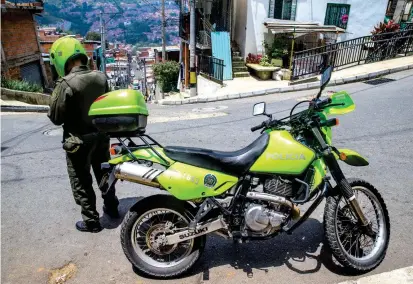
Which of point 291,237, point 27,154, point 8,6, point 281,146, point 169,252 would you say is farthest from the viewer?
point 8,6

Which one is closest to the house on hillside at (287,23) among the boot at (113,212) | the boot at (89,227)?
the boot at (113,212)

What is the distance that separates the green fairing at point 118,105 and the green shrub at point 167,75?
1957cm

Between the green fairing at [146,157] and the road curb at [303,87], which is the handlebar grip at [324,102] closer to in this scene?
the green fairing at [146,157]

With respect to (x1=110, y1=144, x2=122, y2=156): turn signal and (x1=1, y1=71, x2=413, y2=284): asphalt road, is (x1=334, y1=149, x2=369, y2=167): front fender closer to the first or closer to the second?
(x1=1, y1=71, x2=413, y2=284): asphalt road

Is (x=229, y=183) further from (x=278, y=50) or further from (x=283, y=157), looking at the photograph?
(x=278, y=50)

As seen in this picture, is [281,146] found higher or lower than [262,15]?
lower

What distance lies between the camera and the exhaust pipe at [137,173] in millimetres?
2428

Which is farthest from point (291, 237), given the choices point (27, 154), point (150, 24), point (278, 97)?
point (150, 24)

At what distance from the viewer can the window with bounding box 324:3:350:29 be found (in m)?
16.1

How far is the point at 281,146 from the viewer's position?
2.40 metres

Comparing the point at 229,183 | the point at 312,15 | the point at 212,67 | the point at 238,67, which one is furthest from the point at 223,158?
the point at 312,15

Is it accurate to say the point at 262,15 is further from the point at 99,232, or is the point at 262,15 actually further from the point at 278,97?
the point at 99,232

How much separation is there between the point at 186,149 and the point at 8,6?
16627 mm

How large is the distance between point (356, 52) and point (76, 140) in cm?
1348
